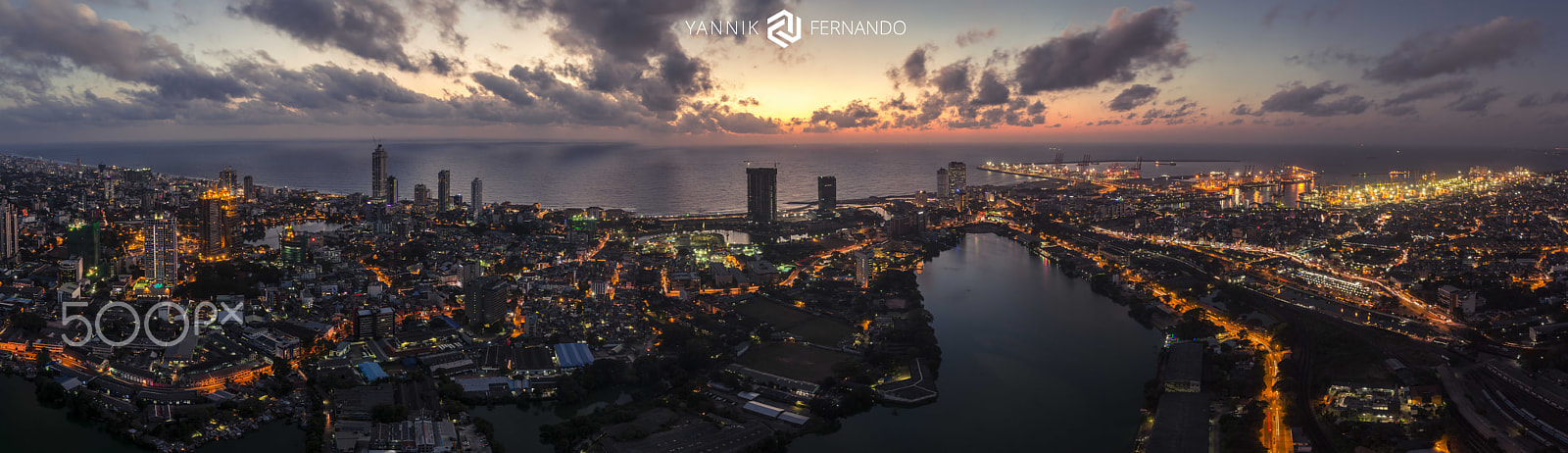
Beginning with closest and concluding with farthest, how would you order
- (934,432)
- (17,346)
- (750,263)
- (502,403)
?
(934,432) → (502,403) → (17,346) → (750,263)

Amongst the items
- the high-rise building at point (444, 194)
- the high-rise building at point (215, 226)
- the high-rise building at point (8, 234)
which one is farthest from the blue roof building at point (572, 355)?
the high-rise building at point (444, 194)

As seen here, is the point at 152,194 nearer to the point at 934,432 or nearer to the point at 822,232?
the point at 822,232

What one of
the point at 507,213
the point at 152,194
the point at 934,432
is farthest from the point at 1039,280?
the point at 152,194

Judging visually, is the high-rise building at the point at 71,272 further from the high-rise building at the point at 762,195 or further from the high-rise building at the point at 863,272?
the high-rise building at the point at 762,195

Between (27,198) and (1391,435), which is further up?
(27,198)

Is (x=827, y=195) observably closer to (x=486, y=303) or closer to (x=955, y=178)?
(x=955, y=178)

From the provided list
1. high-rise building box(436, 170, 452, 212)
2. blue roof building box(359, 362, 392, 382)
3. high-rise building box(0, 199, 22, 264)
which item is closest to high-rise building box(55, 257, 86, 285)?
high-rise building box(0, 199, 22, 264)
